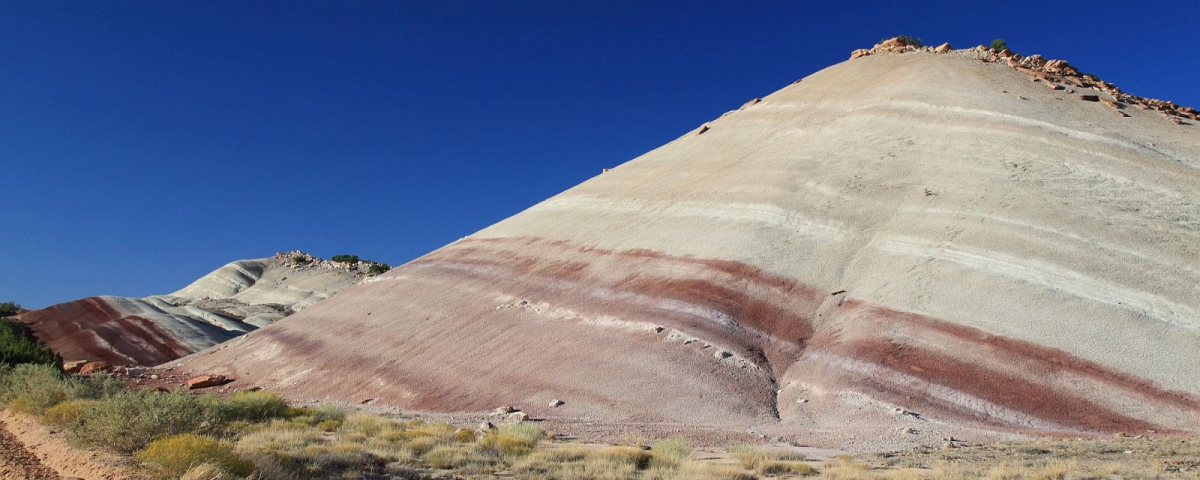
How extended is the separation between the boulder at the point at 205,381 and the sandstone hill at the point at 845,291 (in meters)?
0.95

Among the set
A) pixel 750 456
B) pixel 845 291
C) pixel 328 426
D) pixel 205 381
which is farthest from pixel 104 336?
pixel 750 456

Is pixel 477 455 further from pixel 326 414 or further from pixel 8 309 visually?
pixel 8 309

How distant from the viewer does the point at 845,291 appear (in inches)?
730

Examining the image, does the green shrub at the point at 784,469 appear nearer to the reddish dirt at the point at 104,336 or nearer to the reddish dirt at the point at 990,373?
the reddish dirt at the point at 990,373

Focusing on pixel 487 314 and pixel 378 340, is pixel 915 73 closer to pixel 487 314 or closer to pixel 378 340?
pixel 487 314

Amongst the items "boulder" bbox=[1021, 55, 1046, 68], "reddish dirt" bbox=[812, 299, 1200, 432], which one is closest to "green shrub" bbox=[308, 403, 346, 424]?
"reddish dirt" bbox=[812, 299, 1200, 432]

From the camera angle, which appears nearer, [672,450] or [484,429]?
[672,450]

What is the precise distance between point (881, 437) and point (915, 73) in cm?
2498

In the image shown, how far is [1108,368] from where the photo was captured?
48.5 ft

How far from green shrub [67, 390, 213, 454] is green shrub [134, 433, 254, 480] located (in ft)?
6.36

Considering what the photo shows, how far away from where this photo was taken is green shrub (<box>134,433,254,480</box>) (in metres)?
8.01

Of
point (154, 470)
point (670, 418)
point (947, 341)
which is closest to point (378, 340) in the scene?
point (670, 418)

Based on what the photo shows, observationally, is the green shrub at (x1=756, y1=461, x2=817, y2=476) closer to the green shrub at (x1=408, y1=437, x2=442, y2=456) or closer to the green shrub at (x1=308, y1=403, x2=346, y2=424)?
the green shrub at (x1=408, y1=437, x2=442, y2=456)

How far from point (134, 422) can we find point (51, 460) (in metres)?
1.32
